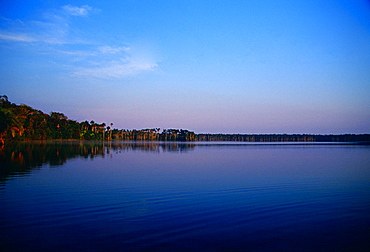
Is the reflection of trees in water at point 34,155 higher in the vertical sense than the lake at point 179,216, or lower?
higher

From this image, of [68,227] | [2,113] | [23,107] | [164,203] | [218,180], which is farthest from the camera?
[23,107]

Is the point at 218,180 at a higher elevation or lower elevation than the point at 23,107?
lower

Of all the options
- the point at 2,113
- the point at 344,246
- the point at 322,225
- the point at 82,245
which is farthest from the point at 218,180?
the point at 2,113

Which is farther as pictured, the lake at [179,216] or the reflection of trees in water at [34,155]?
the reflection of trees in water at [34,155]

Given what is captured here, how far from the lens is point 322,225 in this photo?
7680mm

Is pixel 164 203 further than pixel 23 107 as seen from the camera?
No

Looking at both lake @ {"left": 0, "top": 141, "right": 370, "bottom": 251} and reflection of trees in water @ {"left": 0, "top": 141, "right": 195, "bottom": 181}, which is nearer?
lake @ {"left": 0, "top": 141, "right": 370, "bottom": 251}

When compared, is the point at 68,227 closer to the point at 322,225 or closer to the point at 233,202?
the point at 233,202

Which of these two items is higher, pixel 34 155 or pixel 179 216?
pixel 34 155

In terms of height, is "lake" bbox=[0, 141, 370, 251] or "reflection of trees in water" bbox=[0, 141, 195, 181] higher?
"reflection of trees in water" bbox=[0, 141, 195, 181]

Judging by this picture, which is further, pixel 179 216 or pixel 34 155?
pixel 34 155

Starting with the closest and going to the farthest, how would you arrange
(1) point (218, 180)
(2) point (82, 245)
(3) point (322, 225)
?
(2) point (82, 245), (3) point (322, 225), (1) point (218, 180)

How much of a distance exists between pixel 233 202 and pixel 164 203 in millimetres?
2408

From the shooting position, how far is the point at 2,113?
47.9 m
